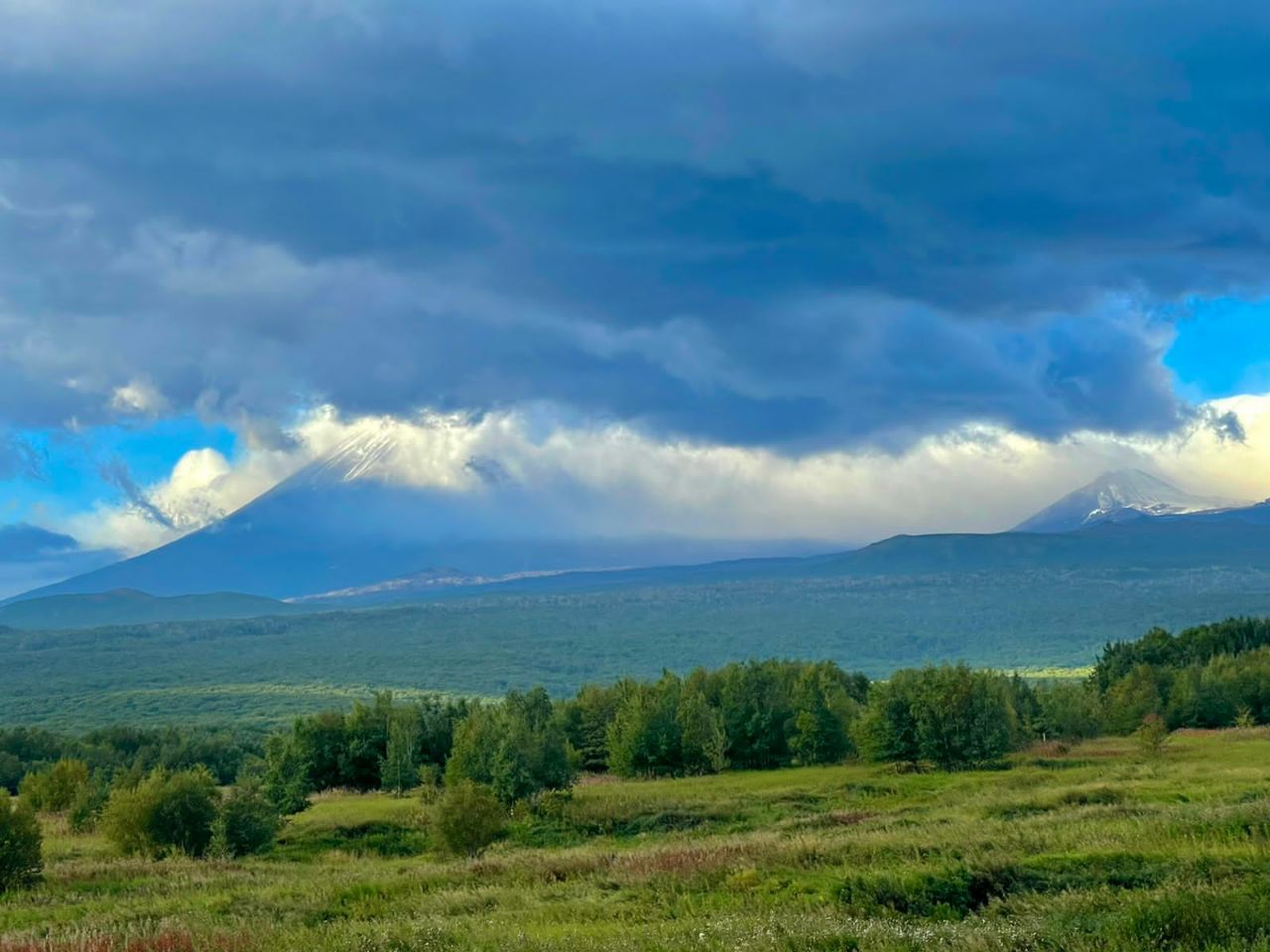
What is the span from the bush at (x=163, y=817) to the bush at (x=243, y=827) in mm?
656

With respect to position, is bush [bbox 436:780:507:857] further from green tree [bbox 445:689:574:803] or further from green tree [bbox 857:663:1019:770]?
green tree [bbox 857:663:1019:770]

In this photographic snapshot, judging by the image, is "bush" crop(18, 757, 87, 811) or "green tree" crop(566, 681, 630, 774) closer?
"bush" crop(18, 757, 87, 811)

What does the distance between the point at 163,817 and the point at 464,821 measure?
12.0 m

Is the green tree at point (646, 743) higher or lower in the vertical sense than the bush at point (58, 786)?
lower

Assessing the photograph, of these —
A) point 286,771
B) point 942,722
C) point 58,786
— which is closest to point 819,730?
point 942,722

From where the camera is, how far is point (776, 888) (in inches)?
859

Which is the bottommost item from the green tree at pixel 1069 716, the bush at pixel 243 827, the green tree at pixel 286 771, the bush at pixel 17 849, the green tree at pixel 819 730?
the green tree at pixel 1069 716

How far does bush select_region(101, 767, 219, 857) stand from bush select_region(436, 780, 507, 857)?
10.2m

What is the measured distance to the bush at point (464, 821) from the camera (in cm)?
3766

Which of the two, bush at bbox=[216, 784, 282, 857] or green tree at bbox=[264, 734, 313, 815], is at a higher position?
bush at bbox=[216, 784, 282, 857]

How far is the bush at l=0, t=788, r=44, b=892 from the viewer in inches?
1230

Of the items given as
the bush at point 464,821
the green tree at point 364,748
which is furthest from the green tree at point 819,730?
the bush at point 464,821

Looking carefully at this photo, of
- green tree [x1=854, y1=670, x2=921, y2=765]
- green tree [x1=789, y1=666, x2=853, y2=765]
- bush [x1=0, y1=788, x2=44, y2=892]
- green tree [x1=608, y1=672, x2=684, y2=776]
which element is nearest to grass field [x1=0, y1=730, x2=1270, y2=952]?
bush [x1=0, y1=788, x2=44, y2=892]

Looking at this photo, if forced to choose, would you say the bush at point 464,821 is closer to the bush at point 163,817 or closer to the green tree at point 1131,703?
the bush at point 163,817
